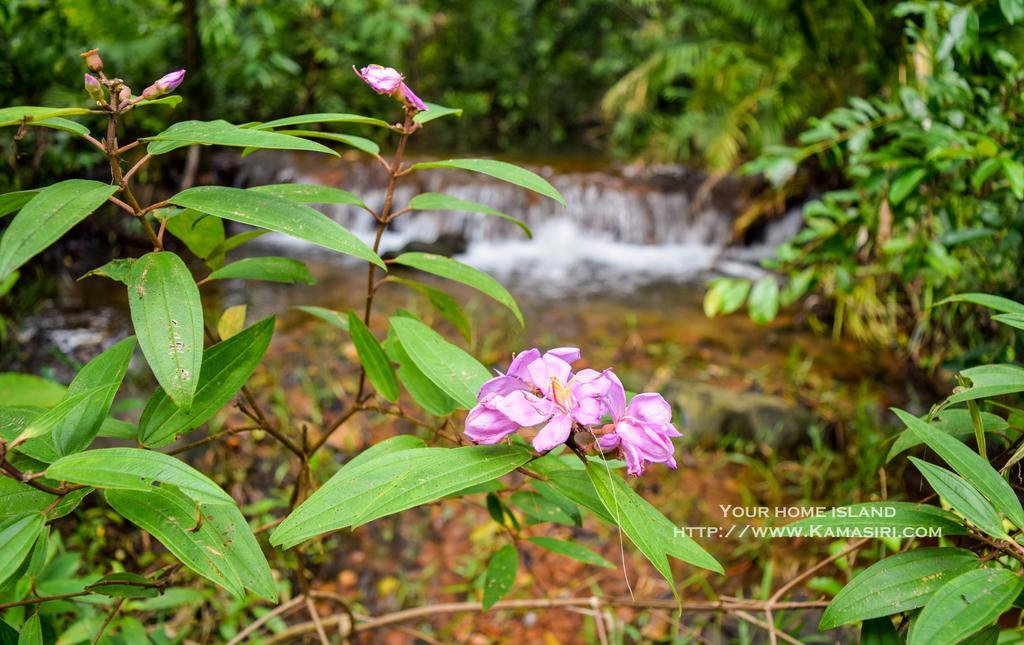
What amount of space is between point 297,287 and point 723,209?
4003mm

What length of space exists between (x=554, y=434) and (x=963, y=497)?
0.39 meters

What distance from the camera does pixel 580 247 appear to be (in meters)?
6.02

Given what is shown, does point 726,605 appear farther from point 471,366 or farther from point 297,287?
Answer: point 297,287

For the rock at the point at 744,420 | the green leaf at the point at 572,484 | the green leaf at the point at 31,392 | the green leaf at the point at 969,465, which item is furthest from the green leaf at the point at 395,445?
the rock at the point at 744,420

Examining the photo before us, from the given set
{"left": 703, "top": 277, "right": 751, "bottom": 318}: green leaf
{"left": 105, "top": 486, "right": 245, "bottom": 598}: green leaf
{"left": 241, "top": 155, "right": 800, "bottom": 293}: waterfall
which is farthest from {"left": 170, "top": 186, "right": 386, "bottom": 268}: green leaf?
{"left": 241, "top": 155, "right": 800, "bottom": 293}: waterfall

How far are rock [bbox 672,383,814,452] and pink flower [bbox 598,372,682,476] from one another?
6.99ft

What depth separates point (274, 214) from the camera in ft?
2.01

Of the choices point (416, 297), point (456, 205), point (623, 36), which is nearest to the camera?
point (456, 205)

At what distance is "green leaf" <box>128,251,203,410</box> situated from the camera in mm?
554

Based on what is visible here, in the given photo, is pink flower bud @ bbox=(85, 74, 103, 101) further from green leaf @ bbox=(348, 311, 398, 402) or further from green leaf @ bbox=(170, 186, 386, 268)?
green leaf @ bbox=(348, 311, 398, 402)

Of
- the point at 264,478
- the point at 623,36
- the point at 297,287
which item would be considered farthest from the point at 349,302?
the point at 623,36

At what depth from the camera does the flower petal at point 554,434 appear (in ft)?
1.74

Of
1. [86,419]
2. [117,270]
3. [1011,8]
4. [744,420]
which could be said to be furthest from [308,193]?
[744,420]

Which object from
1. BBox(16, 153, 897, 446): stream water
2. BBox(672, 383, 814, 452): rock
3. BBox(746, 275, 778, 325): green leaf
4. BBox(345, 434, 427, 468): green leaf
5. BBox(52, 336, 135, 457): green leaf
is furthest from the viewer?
BBox(16, 153, 897, 446): stream water
